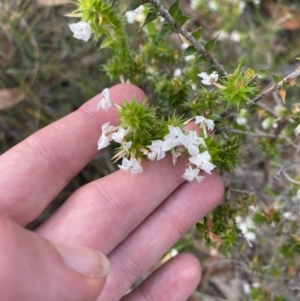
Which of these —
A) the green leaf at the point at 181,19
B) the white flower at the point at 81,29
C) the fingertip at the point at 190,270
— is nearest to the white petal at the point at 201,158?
the green leaf at the point at 181,19

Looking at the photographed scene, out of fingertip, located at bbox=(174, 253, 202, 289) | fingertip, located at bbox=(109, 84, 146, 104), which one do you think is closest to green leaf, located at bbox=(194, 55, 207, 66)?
fingertip, located at bbox=(109, 84, 146, 104)

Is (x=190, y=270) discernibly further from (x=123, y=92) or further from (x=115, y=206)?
(x=123, y=92)

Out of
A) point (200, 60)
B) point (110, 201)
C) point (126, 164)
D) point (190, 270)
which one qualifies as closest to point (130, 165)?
point (126, 164)

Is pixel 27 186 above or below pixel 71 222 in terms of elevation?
above

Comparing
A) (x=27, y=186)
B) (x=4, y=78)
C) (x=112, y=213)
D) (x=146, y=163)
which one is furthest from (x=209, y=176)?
(x=4, y=78)

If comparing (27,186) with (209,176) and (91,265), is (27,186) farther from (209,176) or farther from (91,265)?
(209,176)

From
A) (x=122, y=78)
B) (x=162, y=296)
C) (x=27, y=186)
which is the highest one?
(x=122, y=78)

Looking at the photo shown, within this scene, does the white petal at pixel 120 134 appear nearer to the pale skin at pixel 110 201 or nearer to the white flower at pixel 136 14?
the pale skin at pixel 110 201
